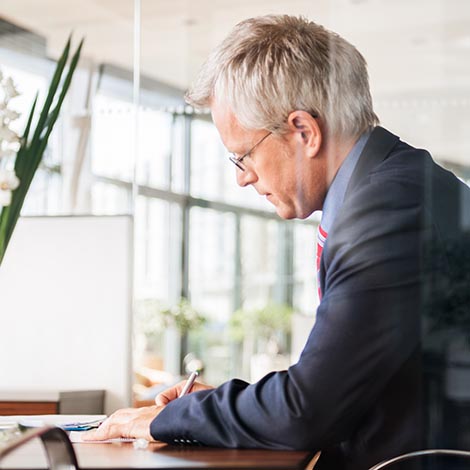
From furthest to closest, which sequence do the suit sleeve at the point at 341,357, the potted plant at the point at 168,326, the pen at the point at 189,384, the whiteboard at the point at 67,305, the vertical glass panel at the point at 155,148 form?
the potted plant at the point at 168,326 → the vertical glass panel at the point at 155,148 → the whiteboard at the point at 67,305 → the pen at the point at 189,384 → the suit sleeve at the point at 341,357

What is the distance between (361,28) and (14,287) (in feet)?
5.10

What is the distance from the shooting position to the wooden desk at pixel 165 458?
1.26 meters

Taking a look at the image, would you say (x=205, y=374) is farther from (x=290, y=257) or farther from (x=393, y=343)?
(x=393, y=343)

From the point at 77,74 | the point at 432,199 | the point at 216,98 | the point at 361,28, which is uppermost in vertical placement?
the point at 77,74

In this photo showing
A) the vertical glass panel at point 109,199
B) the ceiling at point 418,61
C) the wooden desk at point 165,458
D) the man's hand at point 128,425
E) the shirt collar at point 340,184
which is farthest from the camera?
the vertical glass panel at point 109,199

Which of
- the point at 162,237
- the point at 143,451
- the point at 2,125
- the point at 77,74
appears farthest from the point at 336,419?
the point at 162,237

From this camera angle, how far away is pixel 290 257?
905 centimetres

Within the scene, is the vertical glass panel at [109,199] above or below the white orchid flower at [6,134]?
above

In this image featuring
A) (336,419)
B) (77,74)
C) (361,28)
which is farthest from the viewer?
(77,74)

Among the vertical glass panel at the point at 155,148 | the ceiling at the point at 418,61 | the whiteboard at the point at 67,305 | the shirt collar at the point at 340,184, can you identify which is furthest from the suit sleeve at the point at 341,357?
the vertical glass panel at the point at 155,148

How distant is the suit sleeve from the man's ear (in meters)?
0.16

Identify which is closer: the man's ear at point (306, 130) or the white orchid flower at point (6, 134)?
the man's ear at point (306, 130)

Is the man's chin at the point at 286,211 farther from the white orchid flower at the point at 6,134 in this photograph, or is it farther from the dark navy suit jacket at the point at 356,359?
the white orchid flower at the point at 6,134

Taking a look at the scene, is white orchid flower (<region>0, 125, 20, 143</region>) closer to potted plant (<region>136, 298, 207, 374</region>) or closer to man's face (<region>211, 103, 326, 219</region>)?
man's face (<region>211, 103, 326, 219</region>)
